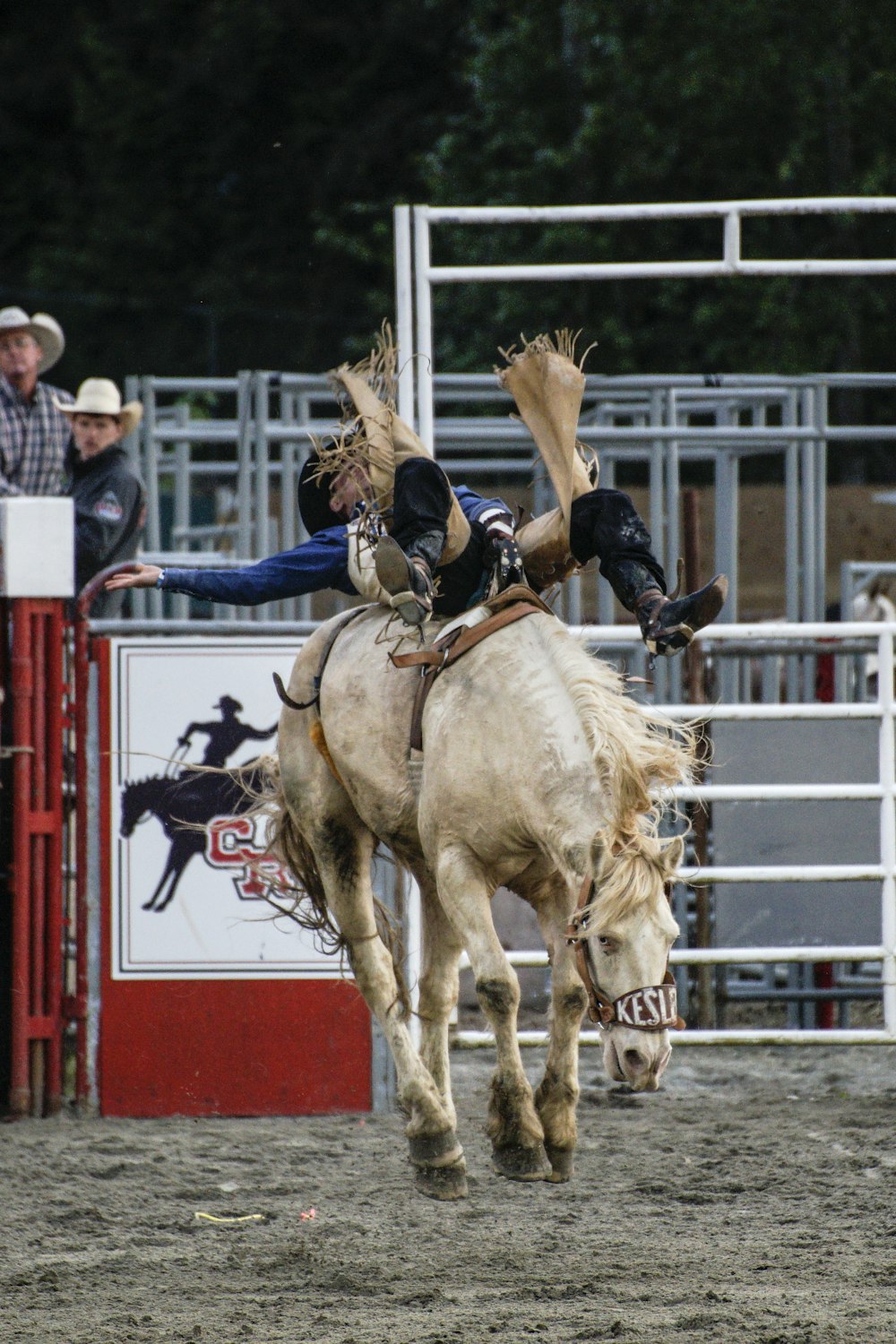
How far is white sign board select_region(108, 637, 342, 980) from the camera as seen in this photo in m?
6.36

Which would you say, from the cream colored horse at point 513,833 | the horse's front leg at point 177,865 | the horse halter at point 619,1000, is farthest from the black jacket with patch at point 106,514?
the horse halter at point 619,1000

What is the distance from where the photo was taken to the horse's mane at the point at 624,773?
3.82m

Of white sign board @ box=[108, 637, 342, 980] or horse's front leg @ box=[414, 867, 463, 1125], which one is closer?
horse's front leg @ box=[414, 867, 463, 1125]

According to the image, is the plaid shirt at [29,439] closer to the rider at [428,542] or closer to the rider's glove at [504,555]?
the rider at [428,542]

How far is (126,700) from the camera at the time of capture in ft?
20.9

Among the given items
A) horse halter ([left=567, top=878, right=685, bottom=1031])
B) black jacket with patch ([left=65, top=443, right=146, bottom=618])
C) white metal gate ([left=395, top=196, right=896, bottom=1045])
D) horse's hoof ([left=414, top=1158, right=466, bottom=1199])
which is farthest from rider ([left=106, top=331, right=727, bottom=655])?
black jacket with patch ([left=65, top=443, right=146, bottom=618])

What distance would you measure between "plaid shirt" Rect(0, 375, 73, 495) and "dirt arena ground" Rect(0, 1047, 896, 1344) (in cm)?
302

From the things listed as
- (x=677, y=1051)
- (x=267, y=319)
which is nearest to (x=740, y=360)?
(x=267, y=319)

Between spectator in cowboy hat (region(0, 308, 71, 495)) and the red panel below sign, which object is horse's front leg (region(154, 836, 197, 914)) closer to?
the red panel below sign

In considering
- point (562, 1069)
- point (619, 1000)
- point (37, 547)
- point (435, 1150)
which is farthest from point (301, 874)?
point (37, 547)

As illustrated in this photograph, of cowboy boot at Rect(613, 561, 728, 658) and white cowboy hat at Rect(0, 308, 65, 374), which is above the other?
white cowboy hat at Rect(0, 308, 65, 374)

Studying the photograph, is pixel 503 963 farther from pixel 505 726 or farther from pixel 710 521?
pixel 710 521

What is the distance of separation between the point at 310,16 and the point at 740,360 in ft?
26.3

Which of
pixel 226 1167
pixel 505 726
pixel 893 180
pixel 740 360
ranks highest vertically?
pixel 893 180
